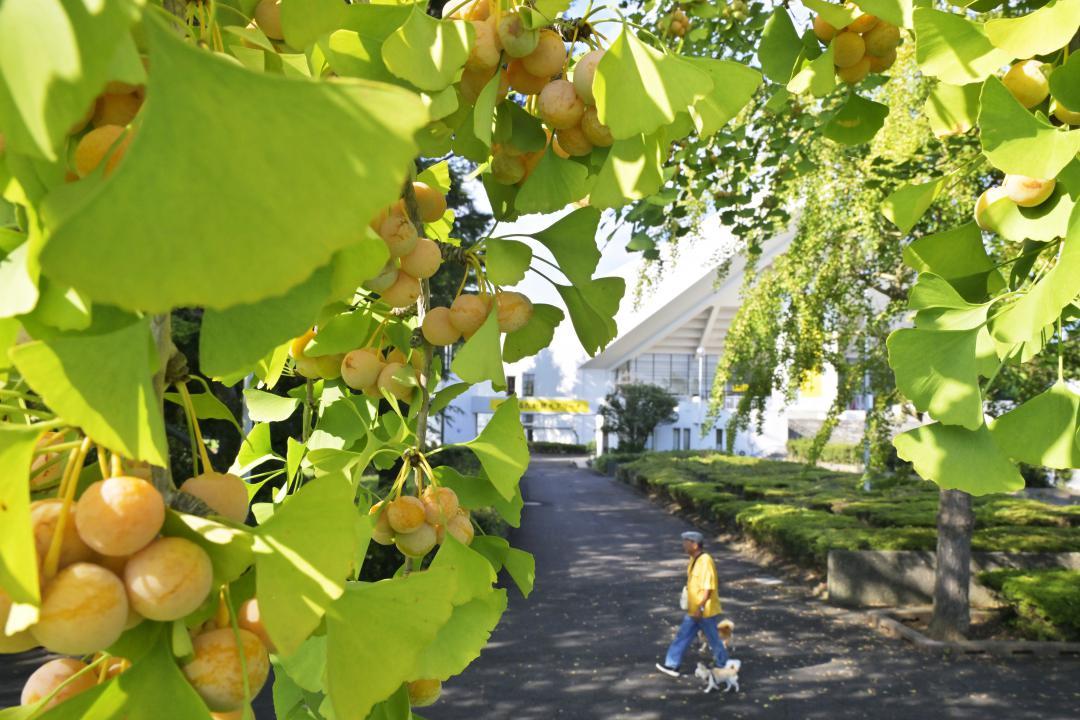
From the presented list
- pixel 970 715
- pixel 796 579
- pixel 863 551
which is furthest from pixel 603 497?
pixel 970 715

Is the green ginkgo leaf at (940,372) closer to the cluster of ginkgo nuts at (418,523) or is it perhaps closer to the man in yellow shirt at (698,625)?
the cluster of ginkgo nuts at (418,523)

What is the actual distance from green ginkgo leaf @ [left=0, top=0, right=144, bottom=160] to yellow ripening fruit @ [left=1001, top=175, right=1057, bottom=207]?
896mm

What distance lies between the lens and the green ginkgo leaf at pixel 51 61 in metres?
0.23

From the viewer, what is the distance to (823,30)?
0.92m

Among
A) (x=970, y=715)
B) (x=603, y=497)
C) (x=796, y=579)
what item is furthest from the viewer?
(x=603, y=497)

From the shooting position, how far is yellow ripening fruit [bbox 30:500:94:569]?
356 millimetres

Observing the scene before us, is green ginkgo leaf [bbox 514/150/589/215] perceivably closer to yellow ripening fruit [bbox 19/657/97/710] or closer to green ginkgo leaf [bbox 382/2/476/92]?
green ginkgo leaf [bbox 382/2/476/92]

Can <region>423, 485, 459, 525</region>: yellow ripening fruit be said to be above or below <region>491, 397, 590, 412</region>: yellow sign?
below

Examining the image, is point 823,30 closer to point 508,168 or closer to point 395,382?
point 508,168

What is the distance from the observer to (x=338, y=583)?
14.2 inches

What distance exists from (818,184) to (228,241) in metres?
5.90

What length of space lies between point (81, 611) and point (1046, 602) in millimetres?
6321

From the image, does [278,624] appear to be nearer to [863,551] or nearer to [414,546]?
[414,546]

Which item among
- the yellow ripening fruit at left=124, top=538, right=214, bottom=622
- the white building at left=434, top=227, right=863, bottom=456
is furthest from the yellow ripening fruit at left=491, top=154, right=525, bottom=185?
the white building at left=434, top=227, right=863, bottom=456
